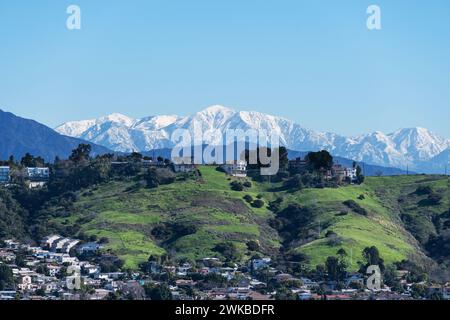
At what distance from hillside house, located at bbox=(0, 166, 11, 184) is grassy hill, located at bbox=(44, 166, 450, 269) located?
13.6 m

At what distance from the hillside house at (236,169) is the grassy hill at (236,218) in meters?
1.21

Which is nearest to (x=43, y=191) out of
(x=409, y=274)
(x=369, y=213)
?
(x=369, y=213)

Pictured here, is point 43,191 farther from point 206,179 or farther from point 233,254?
point 233,254

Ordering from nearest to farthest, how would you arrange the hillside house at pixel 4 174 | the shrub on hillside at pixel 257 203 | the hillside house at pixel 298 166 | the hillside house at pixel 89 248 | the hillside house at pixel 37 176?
the hillside house at pixel 89 248, the shrub on hillside at pixel 257 203, the hillside house at pixel 298 166, the hillside house at pixel 37 176, the hillside house at pixel 4 174

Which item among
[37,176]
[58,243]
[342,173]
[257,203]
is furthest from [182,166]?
[58,243]

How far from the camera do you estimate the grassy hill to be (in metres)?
94.2

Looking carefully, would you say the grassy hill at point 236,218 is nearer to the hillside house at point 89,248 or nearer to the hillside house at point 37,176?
the hillside house at point 89,248

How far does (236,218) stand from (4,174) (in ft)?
113

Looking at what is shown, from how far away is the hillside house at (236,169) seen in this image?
11875 cm

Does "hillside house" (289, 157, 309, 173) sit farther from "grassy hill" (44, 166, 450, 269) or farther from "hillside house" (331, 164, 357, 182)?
"grassy hill" (44, 166, 450, 269)

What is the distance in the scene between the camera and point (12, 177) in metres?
124

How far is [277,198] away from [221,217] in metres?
12.3

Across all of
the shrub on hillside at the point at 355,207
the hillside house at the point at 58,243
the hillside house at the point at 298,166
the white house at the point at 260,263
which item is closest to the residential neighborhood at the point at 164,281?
the white house at the point at 260,263

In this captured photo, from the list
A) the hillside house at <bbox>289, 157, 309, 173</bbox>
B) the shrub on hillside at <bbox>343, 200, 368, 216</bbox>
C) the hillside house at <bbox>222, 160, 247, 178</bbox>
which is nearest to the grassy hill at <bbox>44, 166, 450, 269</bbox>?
the shrub on hillside at <bbox>343, 200, 368, 216</bbox>
